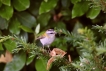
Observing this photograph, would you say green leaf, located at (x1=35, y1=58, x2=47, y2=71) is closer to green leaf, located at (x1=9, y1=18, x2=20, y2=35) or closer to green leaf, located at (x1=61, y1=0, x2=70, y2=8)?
green leaf, located at (x1=9, y1=18, x2=20, y2=35)

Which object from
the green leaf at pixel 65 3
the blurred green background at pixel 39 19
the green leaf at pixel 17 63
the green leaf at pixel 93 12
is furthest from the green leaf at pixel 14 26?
the green leaf at pixel 93 12

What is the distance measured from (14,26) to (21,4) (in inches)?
4.3

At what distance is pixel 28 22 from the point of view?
1099 millimetres

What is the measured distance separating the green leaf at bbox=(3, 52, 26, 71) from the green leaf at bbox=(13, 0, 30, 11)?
203 mm

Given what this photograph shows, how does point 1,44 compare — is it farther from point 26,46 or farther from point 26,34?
Result: point 26,46

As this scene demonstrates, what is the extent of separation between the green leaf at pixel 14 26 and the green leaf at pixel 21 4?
67mm

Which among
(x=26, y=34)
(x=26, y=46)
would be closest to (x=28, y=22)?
(x=26, y=34)

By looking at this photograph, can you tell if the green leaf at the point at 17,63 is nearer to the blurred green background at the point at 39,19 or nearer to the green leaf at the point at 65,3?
the blurred green background at the point at 39,19

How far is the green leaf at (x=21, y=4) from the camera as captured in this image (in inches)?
40.3

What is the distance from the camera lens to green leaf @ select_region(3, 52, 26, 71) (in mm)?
1028

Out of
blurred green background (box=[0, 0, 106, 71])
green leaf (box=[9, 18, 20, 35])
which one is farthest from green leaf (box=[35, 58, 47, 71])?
green leaf (box=[9, 18, 20, 35])

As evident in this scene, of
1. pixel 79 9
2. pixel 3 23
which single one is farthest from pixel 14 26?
pixel 79 9

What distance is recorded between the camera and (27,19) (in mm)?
1102

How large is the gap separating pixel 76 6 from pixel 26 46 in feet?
1.27
